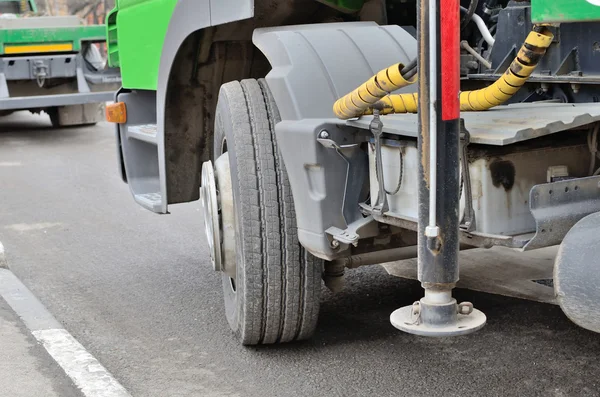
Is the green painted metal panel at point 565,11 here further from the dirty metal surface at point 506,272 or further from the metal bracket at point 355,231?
the dirty metal surface at point 506,272

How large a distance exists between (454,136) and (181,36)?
1983 mm

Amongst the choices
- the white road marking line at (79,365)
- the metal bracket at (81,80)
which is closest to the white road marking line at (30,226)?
the white road marking line at (79,365)

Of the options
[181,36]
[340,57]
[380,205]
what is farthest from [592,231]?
[181,36]

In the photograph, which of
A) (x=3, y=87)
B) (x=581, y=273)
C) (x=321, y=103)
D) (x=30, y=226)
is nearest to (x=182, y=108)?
(x=321, y=103)

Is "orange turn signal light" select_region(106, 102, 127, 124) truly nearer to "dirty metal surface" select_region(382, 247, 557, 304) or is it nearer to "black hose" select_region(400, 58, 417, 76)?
"dirty metal surface" select_region(382, 247, 557, 304)

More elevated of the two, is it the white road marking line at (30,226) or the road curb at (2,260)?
the road curb at (2,260)

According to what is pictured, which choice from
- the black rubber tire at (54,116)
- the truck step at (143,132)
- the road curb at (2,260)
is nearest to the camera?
the truck step at (143,132)

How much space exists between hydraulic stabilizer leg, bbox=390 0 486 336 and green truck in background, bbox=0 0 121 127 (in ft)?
33.1

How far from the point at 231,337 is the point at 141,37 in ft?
5.40

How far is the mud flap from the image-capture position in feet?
7.37

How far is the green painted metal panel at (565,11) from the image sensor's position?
2.33 m

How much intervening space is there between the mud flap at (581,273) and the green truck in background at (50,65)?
10.3m

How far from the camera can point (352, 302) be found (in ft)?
15.0

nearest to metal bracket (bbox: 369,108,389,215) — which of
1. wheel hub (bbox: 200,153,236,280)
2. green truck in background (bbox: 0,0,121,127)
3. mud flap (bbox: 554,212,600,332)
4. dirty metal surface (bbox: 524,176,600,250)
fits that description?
dirty metal surface (bbox: 524,176,600,250)
